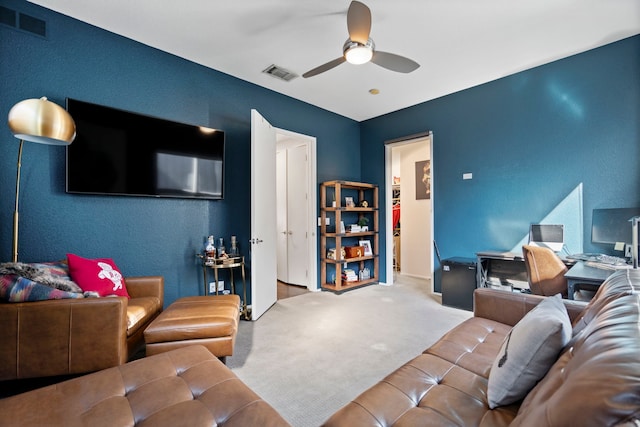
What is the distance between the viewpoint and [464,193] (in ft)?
13.2

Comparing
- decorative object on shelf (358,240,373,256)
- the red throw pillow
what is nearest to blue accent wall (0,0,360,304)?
the red throw pillow

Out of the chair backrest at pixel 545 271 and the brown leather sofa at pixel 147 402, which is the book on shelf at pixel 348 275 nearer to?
the chair backrest at pixel 545 271

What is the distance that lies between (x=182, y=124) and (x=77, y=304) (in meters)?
1.96

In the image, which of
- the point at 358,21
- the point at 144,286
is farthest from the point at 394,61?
the point at 144,286

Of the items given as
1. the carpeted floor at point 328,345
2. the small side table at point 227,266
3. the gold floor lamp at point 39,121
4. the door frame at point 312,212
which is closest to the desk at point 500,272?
the carpeted floor at point 328,345

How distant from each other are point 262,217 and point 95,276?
1.61 meters

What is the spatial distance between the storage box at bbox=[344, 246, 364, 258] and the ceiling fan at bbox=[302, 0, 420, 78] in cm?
272

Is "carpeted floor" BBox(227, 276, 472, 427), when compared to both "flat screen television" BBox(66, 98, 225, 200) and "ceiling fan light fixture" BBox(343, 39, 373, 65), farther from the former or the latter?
"ceiling fan light fixture" BBox(343, 39, 373, 65)

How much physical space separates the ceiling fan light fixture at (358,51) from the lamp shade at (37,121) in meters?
2.08

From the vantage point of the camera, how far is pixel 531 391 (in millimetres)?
940

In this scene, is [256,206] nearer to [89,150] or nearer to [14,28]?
[89,150]

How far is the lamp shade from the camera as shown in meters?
1.75

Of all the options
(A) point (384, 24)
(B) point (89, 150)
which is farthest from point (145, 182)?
(A) point (384, 24)

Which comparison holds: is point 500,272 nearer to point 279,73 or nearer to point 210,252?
point 210,252
